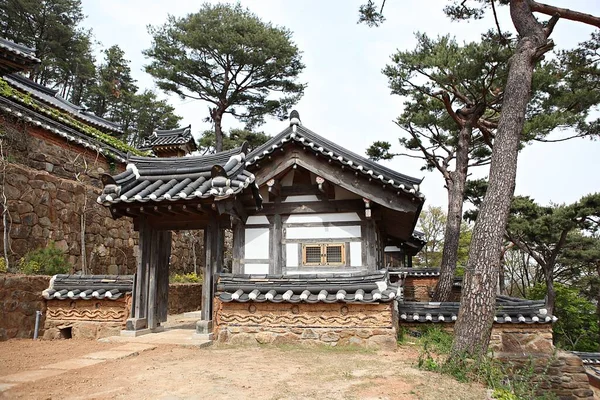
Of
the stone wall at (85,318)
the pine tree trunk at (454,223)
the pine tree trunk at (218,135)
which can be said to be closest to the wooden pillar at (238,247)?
the stone wall at (85,318)

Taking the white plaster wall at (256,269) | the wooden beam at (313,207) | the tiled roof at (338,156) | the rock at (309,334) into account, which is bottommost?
the rock at (309,334)

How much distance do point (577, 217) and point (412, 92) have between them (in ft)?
43.9

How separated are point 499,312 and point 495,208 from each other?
377cm

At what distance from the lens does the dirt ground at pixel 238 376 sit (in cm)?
429

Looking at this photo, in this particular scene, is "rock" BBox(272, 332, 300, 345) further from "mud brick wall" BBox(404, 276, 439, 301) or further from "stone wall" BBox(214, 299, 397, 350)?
"mud brick wall" BBox(404, 276, 439, 301)

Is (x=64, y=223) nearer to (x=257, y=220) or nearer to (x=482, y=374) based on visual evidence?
(x=257, y=220)

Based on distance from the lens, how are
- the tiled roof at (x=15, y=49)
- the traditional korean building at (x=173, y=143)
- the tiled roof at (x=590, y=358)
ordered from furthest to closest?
1. the traditional korean building at (x=173, y=143)
2. the tiled roof at (x=590, y=358)
3. the tiled roof at (x=15, y=49)

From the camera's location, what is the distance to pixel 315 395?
4.29m

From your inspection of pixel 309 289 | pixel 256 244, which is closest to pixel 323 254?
pixel 256 244

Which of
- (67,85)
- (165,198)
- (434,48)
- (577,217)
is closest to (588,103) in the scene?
(434,48)

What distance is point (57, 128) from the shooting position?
12898 millimetres

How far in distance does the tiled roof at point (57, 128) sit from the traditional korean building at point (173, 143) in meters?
3.19

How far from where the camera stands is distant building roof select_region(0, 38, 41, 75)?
12625 mm

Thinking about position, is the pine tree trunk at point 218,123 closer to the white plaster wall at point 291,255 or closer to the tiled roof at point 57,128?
the tiled roof at point 57,128
